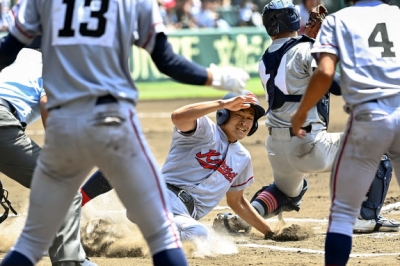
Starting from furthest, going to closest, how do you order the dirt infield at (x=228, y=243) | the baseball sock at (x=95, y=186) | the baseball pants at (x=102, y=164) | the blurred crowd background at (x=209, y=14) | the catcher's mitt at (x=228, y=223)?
the blurred crowd background at (x=209, y=14) → the catcher's mitt at (x=228, y=223) → the baseball sock at (x=95, y=186) → the dirt infield at (x=228, y=243) → the baseball pants at (x=102, y=164)

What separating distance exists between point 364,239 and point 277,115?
114 centimetres

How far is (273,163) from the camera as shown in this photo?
240 inches

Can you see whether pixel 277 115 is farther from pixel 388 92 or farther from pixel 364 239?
pixel 388 92

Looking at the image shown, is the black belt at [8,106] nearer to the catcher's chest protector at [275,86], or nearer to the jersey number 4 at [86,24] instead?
the jersey number 4 at [86,24]

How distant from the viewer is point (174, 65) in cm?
363

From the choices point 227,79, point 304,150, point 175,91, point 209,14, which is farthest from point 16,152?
point 209,14

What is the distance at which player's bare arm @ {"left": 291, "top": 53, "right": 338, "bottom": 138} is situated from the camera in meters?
3.77

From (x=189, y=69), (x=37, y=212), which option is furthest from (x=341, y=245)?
(x=37, y=212)

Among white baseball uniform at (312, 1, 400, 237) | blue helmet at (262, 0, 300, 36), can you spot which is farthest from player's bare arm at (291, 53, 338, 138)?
blue helmet at (262, 0, 300, 36)

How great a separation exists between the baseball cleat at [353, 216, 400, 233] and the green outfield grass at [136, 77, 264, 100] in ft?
33.1

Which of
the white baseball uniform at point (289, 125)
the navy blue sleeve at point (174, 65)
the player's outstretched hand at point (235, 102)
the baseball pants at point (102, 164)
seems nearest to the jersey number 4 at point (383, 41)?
the navy blue sleeve at point (174, 65)

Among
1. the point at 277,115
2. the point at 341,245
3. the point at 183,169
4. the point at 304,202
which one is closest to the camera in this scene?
the point at 341,245

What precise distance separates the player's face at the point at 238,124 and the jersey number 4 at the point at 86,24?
6.90 feet

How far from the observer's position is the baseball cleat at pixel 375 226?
602 centimetres
